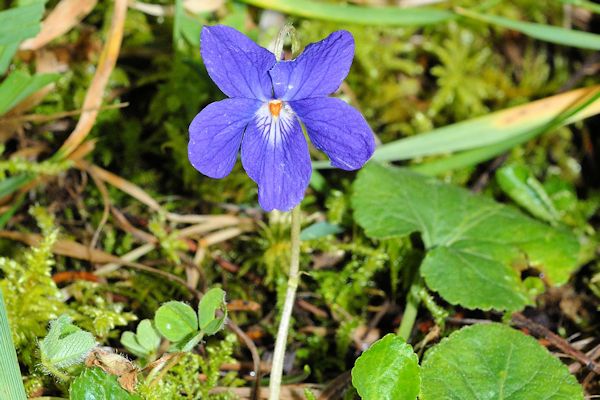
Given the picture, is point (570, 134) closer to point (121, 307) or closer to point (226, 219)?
point (226, 219)

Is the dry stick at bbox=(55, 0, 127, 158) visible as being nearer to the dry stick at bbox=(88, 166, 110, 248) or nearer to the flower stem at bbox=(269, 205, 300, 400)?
the dry stick at bbox=(88, 166, 110, 248)

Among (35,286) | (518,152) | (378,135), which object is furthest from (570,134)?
(35,286)

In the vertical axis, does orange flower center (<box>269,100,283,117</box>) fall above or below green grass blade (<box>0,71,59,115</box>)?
below

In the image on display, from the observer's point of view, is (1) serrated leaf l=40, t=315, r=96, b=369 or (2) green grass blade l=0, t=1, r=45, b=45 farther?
(2) green grass blade l=0, t=1, r=45, b=45

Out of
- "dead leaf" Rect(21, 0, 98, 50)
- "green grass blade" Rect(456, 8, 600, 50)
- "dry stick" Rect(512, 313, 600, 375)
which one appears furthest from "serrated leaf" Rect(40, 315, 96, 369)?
"green grass blade" Rect(456, 8, 600, 50)

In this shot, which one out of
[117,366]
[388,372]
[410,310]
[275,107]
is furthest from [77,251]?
[388,372]

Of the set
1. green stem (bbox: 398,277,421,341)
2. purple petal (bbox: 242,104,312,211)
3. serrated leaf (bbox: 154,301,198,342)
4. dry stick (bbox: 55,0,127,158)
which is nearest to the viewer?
purple petal (bbox: 242,104,312,211)

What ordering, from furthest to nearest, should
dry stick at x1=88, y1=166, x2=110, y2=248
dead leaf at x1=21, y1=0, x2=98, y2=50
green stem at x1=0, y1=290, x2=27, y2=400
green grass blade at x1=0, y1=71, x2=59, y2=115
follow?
1. dead leaf at x1=21, y1=0, x2=98, y2=50
2. dry stick at x1=88, y1=166, x2=110, y2=248
3. green grass blade at x1=0, y1=71, x2=59, y2=115
4. green stem at x1=0, y1=290, x2=27, y2=400

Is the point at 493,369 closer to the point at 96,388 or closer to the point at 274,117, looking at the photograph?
the point at 274,117
